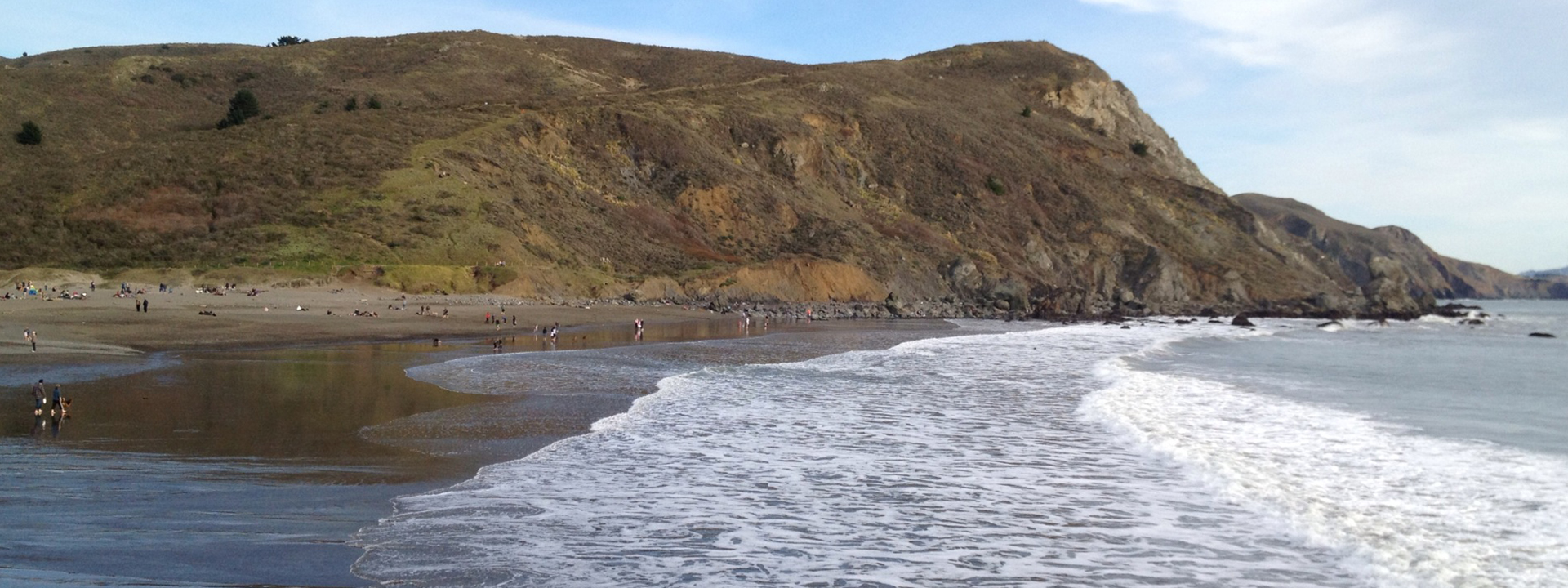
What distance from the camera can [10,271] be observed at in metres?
41.4

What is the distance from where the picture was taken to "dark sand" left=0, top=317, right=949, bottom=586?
286 inches

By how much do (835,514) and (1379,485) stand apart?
5.83m

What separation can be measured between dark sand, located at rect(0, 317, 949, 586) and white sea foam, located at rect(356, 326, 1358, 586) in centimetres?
60

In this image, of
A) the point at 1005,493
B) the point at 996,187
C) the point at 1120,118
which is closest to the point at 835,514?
the point at 1005,493

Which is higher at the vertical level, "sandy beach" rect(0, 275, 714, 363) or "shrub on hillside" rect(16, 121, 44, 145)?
"shrub on hillside" rect(16, 121, 44, 145)

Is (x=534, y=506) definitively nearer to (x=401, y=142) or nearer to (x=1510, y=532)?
(x=1510, y=532)

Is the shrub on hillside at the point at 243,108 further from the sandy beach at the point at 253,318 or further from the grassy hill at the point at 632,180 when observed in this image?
the sandy beach at the point at 253,318

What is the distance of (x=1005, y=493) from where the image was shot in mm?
10516

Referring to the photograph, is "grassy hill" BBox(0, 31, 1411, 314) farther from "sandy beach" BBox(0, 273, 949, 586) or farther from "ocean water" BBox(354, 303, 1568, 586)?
"ocean water" BBox(354, 303, 1568, 586)

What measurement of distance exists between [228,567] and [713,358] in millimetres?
19074

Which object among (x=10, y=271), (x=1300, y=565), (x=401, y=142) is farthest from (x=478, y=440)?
(x=401, y=142)

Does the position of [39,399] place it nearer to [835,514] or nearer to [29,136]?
[835,514]

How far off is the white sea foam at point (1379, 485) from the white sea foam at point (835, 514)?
47cm

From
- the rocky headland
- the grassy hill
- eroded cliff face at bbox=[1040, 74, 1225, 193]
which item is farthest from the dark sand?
eroded cliff face at bbox=[1040, 74, 1225, 193]
